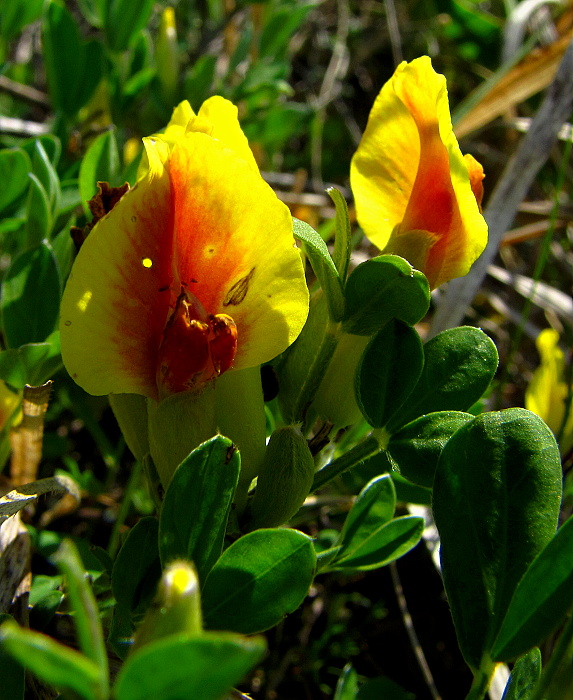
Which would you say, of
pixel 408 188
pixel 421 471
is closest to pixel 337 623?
pixel 421 471

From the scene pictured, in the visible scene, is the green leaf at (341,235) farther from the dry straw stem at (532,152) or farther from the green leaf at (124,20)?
the green leaf at (124,20)

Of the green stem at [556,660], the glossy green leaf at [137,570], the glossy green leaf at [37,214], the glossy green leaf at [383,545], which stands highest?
the glossy green leaf at [37,214]

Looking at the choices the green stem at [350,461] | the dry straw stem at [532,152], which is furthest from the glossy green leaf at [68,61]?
the green stem at [350,461]

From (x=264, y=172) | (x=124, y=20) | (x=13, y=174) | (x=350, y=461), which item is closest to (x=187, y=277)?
(x=350, y=461)

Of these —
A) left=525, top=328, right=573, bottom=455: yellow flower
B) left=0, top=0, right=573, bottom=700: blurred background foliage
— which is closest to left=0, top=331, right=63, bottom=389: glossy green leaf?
left=0, top=0, right=573, bottom=700: blurred background foliage

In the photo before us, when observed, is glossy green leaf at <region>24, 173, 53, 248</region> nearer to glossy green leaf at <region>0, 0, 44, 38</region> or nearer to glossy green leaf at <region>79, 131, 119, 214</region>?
glossy green leaf at <region>79, 131, 119, 214</region>

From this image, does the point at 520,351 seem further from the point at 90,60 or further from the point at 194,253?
the point at 194,253

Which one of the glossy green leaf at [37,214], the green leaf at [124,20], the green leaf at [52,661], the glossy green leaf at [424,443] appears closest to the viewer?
the green leaf at [52,661]

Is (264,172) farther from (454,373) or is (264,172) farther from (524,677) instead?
(524,677)
